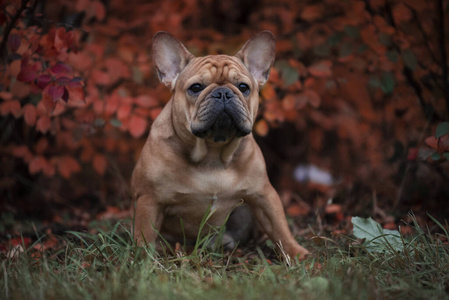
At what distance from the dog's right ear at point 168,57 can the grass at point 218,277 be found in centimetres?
130

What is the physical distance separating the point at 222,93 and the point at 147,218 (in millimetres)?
976

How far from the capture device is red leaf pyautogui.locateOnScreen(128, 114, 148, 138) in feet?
14.2

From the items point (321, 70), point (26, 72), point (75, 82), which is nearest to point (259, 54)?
point (321, 70)

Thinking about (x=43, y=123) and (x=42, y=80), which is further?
(x=43, y=123)

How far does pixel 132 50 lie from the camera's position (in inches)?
187

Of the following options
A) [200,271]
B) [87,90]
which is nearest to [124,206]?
[87,90]

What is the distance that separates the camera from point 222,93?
3.09 metres

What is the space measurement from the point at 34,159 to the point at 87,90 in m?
0.91

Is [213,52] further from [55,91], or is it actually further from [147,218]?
[147,218]

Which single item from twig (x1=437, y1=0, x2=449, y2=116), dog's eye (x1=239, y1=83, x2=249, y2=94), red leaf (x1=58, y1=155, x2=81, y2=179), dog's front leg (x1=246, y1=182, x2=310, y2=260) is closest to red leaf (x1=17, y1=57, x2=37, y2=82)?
dog's eye (x1=239, y1=83, x2=249, y2=94)

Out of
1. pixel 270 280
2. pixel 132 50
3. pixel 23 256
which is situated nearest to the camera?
pixel 270 280

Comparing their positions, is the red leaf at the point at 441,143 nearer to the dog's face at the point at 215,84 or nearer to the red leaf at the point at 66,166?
the dog's face at the point at 215,84

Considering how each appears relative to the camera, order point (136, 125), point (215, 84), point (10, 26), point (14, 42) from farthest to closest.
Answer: point (136, 125), point (10, 26), point (14, 42), point (215, 84)

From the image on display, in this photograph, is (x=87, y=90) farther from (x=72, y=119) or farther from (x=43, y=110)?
(x=43, y=110)
